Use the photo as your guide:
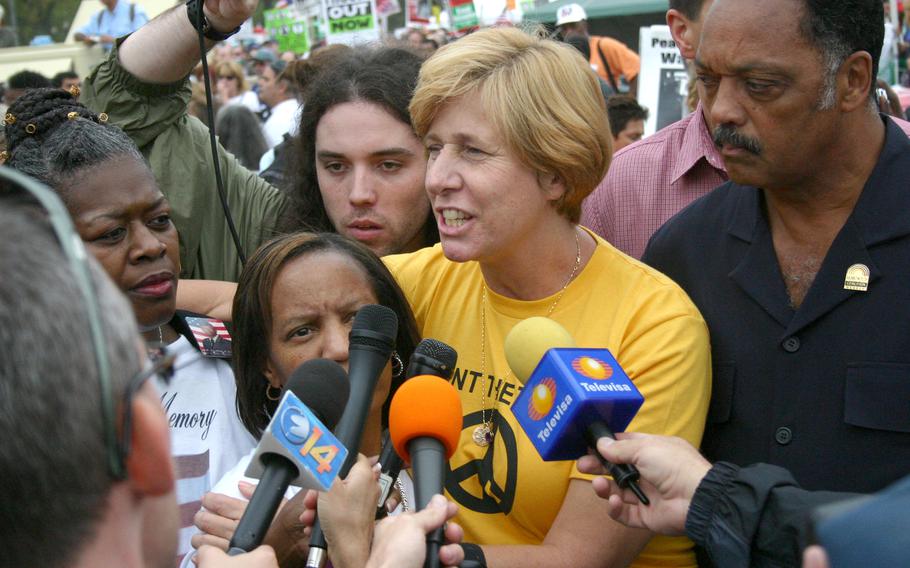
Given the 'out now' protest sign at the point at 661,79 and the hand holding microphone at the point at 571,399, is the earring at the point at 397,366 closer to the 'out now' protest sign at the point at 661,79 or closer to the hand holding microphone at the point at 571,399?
the hand holding microphone at the point at 571,399

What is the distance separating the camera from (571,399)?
215 cm

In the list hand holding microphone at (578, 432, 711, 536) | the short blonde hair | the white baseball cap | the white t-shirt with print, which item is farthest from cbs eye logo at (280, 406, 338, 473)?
the white baseball cap

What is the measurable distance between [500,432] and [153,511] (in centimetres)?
145

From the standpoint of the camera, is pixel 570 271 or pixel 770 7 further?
pixel 570 271

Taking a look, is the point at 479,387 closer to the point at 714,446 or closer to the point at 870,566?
the point at 714,446

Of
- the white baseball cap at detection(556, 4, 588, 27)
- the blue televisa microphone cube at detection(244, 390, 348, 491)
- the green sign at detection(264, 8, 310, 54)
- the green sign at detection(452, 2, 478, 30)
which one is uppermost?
the blue televisa microphone cube at detection(244, 390, 348, 491)

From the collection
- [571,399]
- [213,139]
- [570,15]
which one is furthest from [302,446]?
[570,15]

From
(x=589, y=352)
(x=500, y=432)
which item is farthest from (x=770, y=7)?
(x=500, y=432)

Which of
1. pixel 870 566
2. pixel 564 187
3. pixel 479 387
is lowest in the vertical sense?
pixel 479 387

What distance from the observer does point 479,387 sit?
2.96 meters

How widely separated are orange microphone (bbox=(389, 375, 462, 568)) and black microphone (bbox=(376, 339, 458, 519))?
63 mm

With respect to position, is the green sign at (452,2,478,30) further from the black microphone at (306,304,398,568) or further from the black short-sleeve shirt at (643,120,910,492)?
the black microphone at (306,304,398,568)

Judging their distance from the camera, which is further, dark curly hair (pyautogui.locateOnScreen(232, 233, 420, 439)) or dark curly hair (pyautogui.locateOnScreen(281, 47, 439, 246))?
dark curly hair (pyautogui.locateOnScreen(281, 47, 439, 246))

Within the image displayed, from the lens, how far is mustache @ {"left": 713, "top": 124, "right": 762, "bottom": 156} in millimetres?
2859
